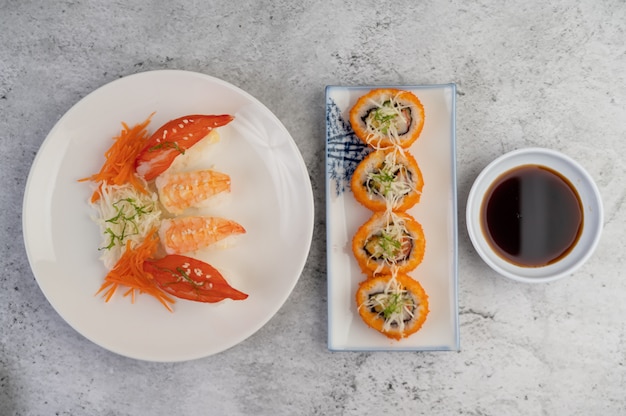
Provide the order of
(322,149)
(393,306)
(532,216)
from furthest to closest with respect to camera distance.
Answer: (322,149) → (532,216) → (393,306)

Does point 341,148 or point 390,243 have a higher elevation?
point 341,148

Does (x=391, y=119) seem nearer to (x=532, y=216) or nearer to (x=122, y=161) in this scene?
(x=532, y=216)

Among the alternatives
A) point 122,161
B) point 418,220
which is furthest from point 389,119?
point 122,161

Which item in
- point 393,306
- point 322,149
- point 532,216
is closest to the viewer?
point 393,306

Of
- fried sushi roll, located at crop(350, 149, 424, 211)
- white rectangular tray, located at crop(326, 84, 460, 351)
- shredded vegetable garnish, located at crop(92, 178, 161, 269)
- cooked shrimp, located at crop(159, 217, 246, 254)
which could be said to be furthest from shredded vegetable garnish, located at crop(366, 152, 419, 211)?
shredded vegetable garnish, located at crop(92, 178, 161, 269)

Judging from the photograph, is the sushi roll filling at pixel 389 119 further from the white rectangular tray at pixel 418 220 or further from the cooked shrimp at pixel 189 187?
the cooked shrimp at pixel 189 187

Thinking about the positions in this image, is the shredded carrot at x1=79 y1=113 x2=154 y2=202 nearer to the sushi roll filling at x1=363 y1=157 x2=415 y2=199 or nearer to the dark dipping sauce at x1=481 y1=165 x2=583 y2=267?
the sushi roll filling at x1=363 y1=157 x2=415 y2=199

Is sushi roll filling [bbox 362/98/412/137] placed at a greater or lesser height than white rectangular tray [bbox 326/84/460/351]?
greater
